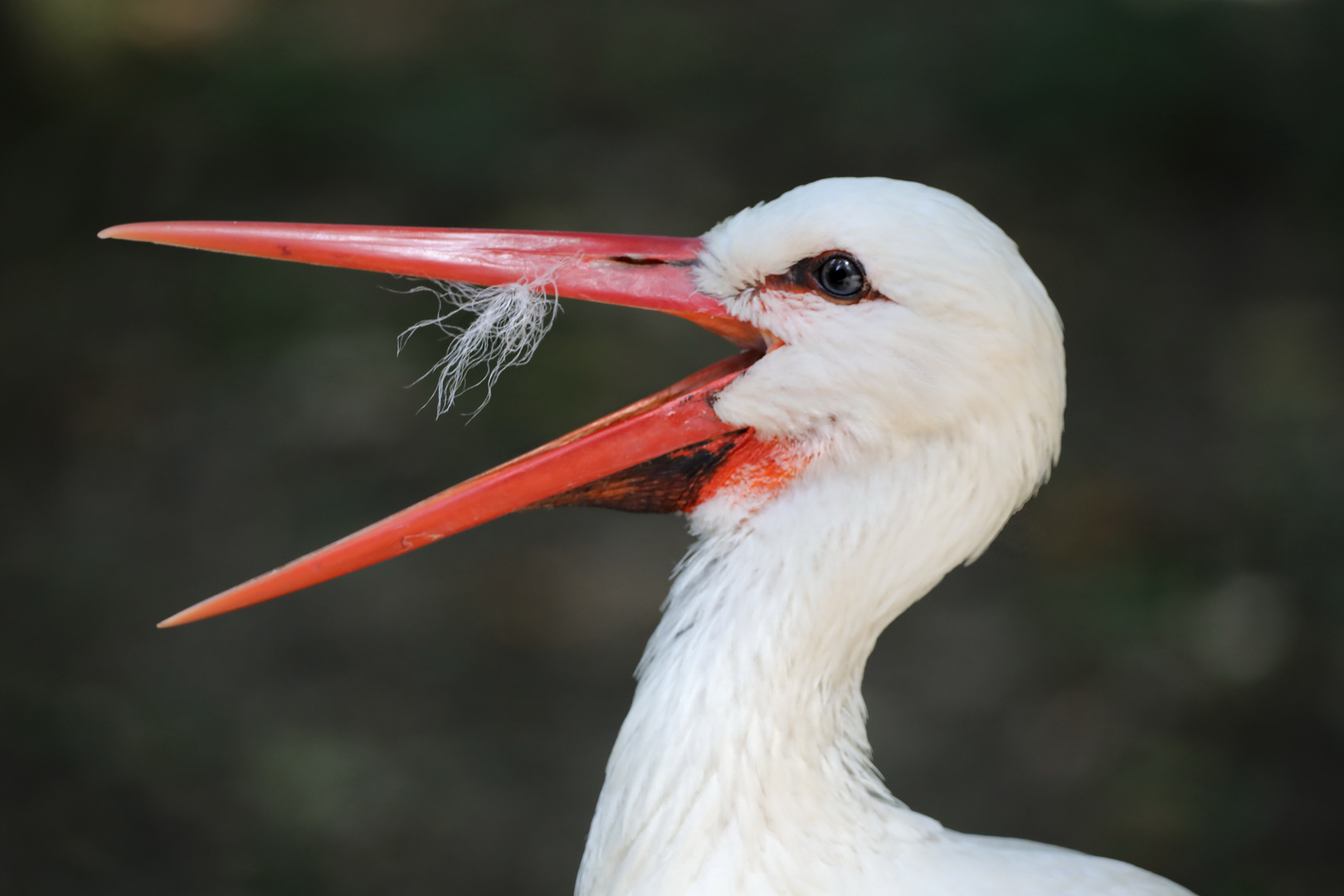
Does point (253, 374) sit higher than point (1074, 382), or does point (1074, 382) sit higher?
point (1074, 382)

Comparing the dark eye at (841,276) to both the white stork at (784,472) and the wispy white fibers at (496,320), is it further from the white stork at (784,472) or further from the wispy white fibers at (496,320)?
the wispy white fibers at (496,320)

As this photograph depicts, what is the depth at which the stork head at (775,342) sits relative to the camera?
62.4 inches

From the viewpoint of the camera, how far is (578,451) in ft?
5.66

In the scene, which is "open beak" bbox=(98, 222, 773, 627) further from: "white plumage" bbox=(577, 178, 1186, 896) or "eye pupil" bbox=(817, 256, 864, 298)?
"eye pupil" bbox=(817, 256, 864, 298)

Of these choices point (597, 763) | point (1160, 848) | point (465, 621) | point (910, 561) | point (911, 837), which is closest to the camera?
point (910, 561)

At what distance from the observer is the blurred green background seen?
398cm

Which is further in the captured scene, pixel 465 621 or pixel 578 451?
pixel 465 621

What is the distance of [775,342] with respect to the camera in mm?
1726

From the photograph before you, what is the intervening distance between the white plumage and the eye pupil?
22mm

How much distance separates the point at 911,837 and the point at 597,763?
2.49 m

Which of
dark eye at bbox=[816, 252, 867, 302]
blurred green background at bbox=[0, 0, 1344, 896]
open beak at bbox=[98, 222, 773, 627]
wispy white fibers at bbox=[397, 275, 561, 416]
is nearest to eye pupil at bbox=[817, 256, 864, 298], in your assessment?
dark eye at bbox=[816, 252, 867, 302]

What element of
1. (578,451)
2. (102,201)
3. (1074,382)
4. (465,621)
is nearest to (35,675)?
(465,621)

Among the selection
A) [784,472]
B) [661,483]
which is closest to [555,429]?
[661,483]

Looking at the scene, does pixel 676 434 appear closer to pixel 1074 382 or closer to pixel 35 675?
pixel 35 675
